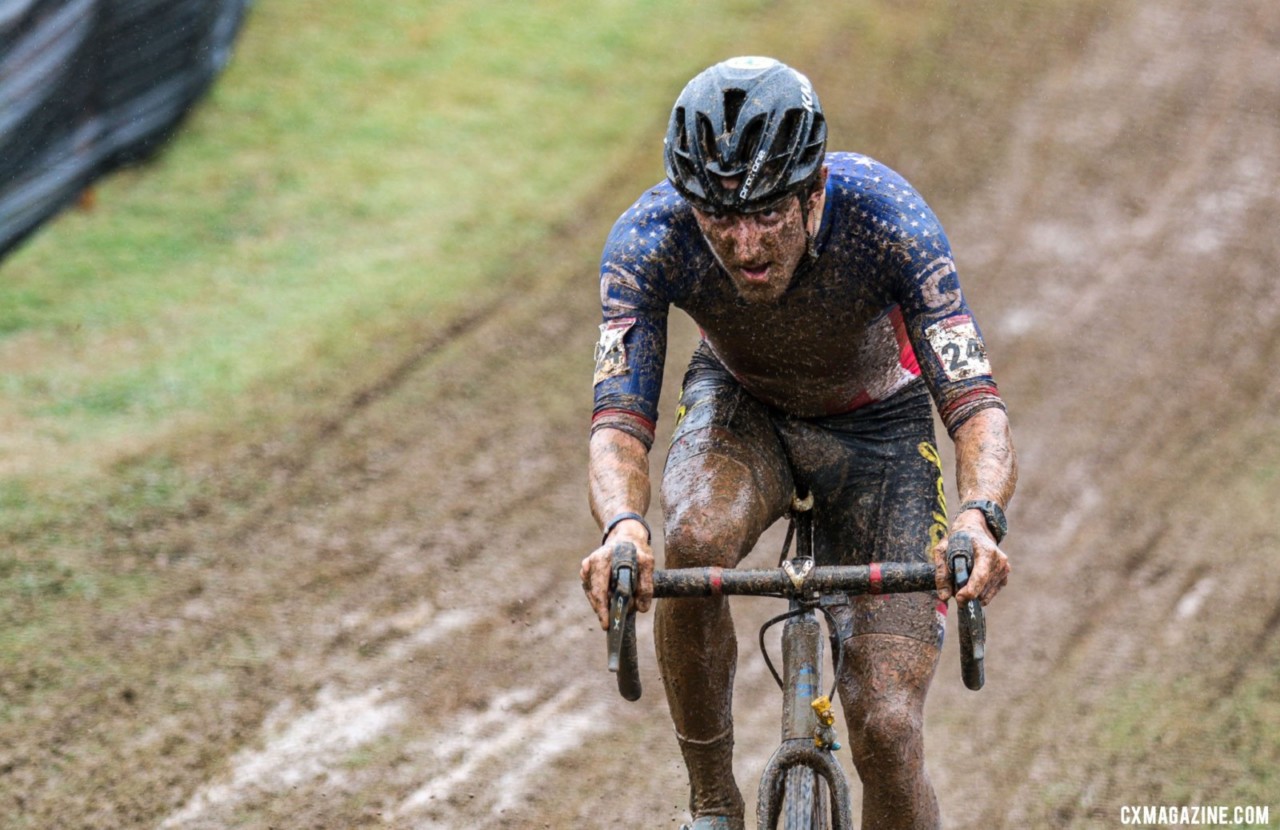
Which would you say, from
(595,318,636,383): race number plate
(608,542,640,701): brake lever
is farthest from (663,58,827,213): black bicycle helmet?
(608,542,640,701): brake lever

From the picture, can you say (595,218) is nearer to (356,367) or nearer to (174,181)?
(356,367)

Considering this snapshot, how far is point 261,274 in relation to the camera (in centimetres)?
1207

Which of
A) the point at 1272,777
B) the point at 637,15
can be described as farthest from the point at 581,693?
the point at 637,15

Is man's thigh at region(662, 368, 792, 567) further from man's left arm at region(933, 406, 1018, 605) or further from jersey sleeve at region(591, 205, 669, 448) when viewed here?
man's left arm at region(933, 406, 1018, 605)

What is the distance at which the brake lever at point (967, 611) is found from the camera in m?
4.22

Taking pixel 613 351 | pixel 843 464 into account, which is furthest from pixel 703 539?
pixel 843 464

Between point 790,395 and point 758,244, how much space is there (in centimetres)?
94

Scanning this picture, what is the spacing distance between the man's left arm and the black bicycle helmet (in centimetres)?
99

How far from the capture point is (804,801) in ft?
15.7

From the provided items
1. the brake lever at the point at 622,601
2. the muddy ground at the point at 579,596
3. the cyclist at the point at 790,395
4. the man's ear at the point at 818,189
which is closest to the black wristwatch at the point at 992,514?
the cyclist at the point at 790,395

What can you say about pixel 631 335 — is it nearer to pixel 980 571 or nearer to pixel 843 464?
pixel 843 464

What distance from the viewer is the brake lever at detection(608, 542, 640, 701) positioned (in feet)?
13.8

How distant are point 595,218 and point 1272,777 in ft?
24.2

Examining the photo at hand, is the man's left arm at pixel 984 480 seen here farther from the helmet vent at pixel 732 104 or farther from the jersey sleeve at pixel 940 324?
the helmet vent at pixel 732 104
